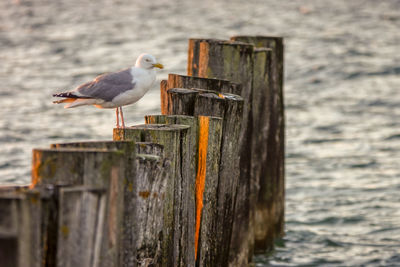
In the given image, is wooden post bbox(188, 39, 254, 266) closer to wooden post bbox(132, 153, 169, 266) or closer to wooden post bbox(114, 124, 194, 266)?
wooden post bbox(114, 124, 194, 266)

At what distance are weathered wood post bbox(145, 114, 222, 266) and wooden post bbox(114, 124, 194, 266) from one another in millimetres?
303

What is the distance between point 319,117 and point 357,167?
3.31 meters

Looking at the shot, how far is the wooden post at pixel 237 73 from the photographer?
6609 millimetres

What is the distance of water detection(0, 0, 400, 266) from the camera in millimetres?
9750

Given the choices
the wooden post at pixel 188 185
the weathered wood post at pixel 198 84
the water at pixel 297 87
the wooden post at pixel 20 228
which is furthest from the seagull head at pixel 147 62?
the wooden post at pixel 20 228

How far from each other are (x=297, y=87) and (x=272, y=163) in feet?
34.2

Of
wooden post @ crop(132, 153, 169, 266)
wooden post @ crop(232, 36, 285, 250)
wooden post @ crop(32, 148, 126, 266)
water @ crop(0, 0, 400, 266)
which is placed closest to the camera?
wooden post @ crop(32, 148, 126, 266)

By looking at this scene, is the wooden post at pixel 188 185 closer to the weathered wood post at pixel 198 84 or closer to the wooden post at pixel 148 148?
the wooden post at pixel 148 148

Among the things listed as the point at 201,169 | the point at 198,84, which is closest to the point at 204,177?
the point at 201,169

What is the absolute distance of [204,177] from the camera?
206 inches

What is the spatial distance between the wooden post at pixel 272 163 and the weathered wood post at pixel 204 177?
2.48m

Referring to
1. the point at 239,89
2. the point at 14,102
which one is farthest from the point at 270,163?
the point at 14,102

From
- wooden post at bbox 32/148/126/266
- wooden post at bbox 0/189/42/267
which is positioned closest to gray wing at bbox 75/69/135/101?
wooden post at bbox 32/148/126/266

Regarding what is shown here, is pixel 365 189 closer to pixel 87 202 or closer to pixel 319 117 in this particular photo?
pixel 319 117
